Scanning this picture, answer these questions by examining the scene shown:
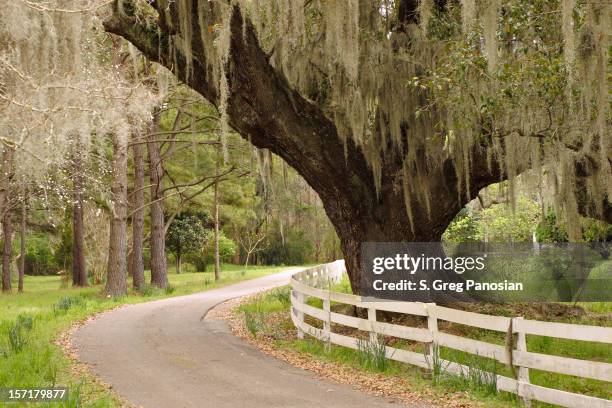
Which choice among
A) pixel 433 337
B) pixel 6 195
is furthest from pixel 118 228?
pixel 433 337

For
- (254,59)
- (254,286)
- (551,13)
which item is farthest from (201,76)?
(254,286)

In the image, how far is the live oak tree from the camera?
7488mm

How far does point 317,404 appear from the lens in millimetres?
5609

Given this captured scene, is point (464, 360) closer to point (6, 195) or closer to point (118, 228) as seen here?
point (118, 228)

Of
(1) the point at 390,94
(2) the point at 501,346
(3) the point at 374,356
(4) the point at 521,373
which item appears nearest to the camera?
(4) the point at 521,373

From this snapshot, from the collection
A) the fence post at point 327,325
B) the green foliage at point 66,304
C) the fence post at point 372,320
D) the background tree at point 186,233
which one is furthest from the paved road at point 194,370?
the background tree at point 186,233

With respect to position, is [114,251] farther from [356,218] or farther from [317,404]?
[317,404]

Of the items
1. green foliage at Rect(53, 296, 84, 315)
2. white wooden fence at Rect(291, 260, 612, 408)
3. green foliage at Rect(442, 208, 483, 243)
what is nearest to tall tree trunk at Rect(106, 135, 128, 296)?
green foliage at Rect(53, 296, 84, 315)

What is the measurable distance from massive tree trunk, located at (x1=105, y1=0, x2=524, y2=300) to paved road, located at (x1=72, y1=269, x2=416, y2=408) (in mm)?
2591

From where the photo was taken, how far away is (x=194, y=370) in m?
7.17

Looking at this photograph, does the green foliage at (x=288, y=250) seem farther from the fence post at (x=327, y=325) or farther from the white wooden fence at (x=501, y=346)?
the white wooden fence at (x=501, y=346)

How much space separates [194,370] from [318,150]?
A: 3.58 metres

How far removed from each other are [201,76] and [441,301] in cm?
498

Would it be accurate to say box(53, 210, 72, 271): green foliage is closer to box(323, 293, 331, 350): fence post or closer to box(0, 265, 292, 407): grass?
box(0, 265, 292, 407): grass
